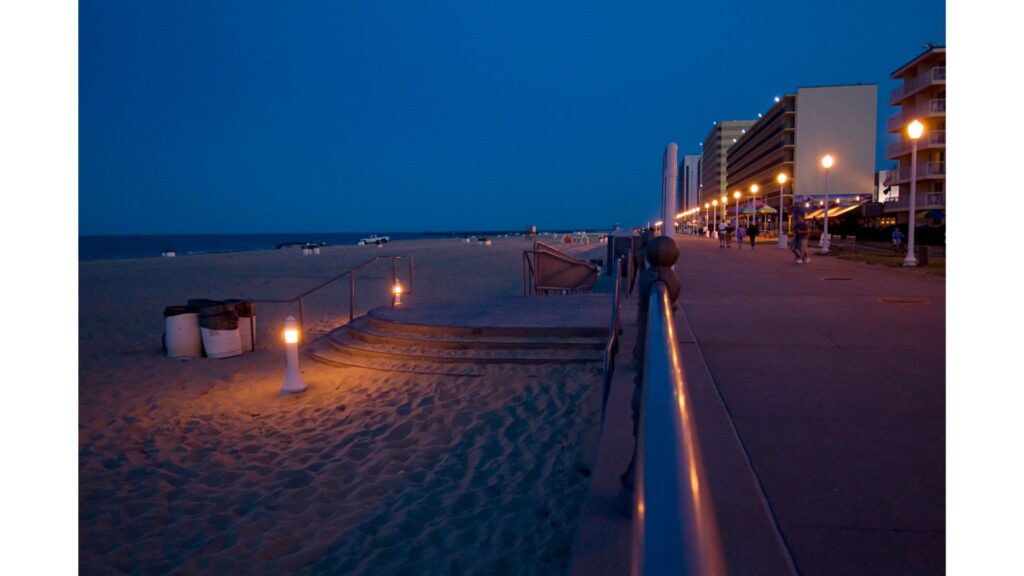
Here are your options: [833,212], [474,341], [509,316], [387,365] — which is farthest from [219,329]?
[833,212]

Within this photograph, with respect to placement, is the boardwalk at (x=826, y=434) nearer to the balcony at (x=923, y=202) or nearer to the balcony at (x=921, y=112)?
the balcony at (x=923, y=202)

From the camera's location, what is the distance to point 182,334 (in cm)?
1050

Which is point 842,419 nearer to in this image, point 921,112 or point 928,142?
point 928,142

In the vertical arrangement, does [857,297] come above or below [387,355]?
above

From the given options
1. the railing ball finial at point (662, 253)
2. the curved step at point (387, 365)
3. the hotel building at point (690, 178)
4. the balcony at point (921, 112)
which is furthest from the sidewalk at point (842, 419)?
the hotel building at point (690, 178)

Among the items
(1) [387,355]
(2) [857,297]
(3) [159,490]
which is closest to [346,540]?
(3) [159,490]

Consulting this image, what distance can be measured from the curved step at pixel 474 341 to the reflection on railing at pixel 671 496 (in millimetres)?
6938

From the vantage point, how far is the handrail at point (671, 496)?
881 mm

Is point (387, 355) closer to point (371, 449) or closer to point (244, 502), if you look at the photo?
point (371, 449)

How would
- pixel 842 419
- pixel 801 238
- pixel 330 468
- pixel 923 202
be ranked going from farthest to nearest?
pixel 923 202 → pixel 801 238 → pixel 330 468 → pixel 842 419

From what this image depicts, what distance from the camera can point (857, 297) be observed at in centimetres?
1024

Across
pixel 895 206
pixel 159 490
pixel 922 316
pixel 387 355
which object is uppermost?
pixel 895 206

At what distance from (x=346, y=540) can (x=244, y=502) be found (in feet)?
4.14

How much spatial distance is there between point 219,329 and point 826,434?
9545 millimetres
